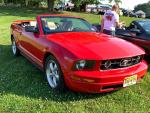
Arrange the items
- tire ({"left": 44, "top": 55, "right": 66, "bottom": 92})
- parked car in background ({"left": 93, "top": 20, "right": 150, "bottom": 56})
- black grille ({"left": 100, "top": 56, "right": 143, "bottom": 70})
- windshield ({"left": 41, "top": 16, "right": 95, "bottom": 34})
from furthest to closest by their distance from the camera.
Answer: parked car in background ({"left": 93, "top": 20, "right": 150, "bottom": 56}) → windshield ({"left": 41, "top": 16, "right": 95, "bottom": 34}) → tire ({"left": 44, "top": 55, "right": 66, "bottom": 92}) → black grille ({"left": 100, "top": 56, "right": 143, "bottom": 70})

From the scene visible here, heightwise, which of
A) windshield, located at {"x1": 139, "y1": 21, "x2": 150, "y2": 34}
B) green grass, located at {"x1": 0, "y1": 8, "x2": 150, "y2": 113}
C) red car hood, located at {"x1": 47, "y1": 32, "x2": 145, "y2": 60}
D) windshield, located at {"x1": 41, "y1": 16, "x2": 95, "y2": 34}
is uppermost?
windshield, located at {"x1": 41, "y1": 16, "x2": 95, "y2": 34}

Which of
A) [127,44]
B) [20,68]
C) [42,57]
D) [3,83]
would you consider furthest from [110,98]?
[20,68]

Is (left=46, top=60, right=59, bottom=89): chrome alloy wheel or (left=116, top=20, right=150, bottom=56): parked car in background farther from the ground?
(left=116, top=20, right=150, bottom=56): parked car in background

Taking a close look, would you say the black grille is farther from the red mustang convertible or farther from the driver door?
the driver door

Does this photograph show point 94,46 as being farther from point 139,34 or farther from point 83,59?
point 139,34

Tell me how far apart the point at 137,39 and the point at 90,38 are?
228cm

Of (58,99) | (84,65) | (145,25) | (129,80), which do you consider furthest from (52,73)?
(145,25)

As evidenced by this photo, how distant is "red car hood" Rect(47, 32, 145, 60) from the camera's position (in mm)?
4996

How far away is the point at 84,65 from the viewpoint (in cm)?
494

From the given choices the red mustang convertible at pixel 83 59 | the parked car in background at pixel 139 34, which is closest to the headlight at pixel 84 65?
the red mustang convertible at pixel 83 59

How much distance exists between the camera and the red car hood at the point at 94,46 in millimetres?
4996

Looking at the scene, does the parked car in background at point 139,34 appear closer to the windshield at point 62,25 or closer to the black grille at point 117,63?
the windshield at point 62,25

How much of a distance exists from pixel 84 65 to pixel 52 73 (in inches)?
38.3

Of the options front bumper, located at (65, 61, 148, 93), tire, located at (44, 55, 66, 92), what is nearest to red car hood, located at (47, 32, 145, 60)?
front bumper, located at (65, 61, 148, 93)
